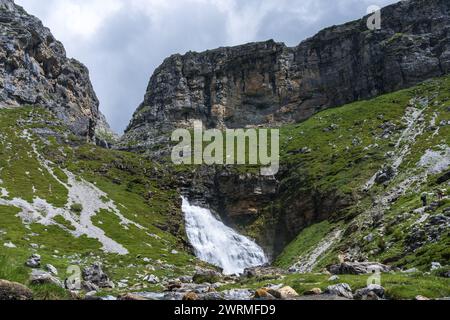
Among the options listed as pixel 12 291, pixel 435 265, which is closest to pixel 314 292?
pixel 435 265

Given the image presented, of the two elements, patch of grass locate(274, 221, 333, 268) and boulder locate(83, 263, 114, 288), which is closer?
boulder locate(83, 263, 114, 288)

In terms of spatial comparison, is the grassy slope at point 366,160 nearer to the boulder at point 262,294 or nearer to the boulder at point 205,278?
the boulder at point 262,294

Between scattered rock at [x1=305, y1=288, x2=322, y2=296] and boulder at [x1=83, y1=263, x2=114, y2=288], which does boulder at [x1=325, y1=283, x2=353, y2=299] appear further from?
boulder at [x1=83, y1=263, x2=114, y2=288]

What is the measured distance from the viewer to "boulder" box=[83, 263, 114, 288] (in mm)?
48062

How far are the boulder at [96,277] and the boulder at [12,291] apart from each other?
109 feet

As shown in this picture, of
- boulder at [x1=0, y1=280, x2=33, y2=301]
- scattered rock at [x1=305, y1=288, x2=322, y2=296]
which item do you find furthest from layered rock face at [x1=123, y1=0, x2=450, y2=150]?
boulder at [x1=0, y1=280, x2=33, y2=301]

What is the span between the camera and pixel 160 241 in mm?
90625

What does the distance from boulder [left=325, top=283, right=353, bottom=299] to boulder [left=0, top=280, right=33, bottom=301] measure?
58.1 feet

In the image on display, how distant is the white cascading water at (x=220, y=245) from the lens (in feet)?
316

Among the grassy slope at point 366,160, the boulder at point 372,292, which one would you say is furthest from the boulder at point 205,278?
the boulder at point 372,292

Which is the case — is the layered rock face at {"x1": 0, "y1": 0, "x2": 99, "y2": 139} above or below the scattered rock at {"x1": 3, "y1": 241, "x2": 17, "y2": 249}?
above

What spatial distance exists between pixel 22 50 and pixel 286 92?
345 ft
